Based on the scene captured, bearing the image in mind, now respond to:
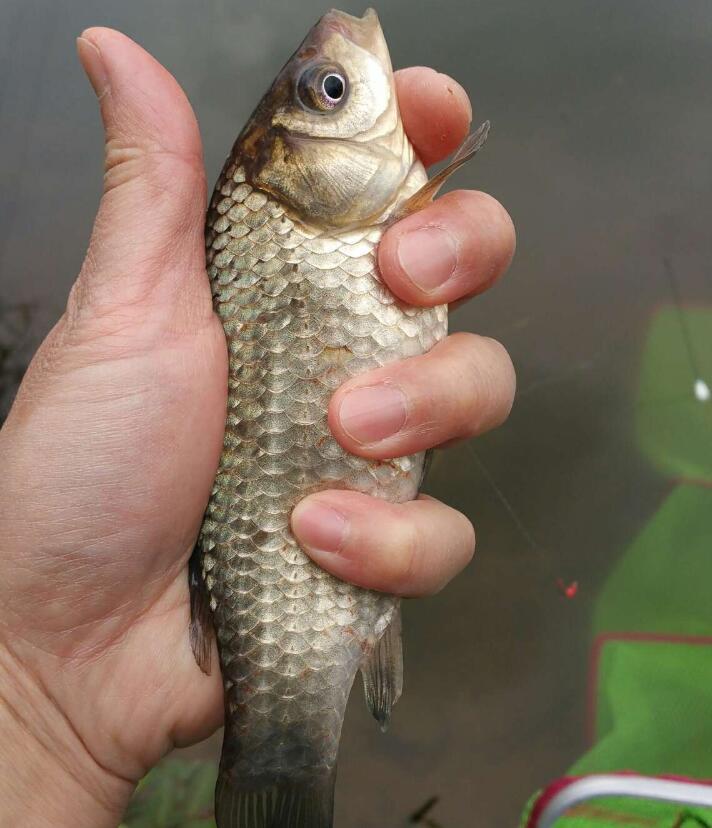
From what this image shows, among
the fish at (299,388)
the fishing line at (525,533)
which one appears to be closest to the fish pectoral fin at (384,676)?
the fish at (299,388)

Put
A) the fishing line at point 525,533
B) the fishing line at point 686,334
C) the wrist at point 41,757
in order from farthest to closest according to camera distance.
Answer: the fishing line at point 686,334
the fishing line at point 525,533
the wrist at point 41,757

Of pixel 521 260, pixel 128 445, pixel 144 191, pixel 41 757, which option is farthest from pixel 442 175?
pixel 521 260

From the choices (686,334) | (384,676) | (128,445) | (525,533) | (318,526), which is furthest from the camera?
(686,334)

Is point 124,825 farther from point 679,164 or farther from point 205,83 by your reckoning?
point 679,164

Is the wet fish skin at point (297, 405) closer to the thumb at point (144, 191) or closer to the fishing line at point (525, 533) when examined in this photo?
the thumb at point (144, 191)

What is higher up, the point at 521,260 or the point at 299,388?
the point at 521,260

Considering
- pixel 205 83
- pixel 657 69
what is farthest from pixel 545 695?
pixel 205 83

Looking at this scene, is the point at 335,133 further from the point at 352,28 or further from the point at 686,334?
the point at 686,334
